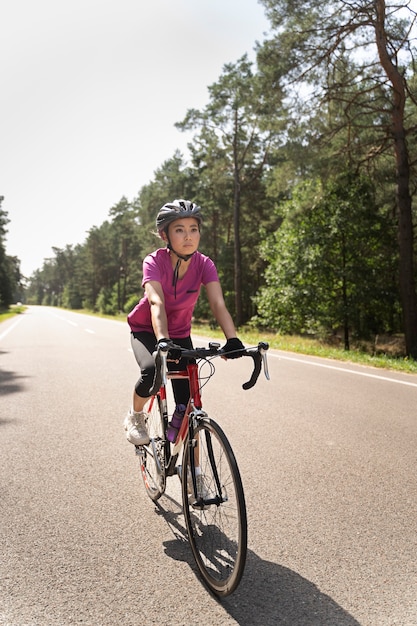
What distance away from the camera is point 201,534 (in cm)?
285

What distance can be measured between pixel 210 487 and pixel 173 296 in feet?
4.36

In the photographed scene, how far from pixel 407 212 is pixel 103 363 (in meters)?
9.24

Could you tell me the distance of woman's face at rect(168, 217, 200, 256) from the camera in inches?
132

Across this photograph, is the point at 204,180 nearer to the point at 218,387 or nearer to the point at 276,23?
the point at 276,23

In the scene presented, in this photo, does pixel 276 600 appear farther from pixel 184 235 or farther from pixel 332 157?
pixel 332 157

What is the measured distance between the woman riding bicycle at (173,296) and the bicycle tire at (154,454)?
8 cm

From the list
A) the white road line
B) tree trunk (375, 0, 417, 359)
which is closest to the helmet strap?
the white road line

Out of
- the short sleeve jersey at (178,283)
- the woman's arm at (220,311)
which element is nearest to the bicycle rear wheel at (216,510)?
the woman's arm at (220,311)

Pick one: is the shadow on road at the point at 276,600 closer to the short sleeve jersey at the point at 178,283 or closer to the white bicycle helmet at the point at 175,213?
the short sleeve jersey at the point at 178,283

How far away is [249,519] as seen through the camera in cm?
358

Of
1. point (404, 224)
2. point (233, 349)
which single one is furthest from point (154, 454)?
point (404, 224)

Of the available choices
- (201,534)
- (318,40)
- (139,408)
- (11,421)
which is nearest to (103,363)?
(11,421)

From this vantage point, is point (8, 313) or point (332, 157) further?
point (8, 313)

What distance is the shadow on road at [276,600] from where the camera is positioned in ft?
7.96
